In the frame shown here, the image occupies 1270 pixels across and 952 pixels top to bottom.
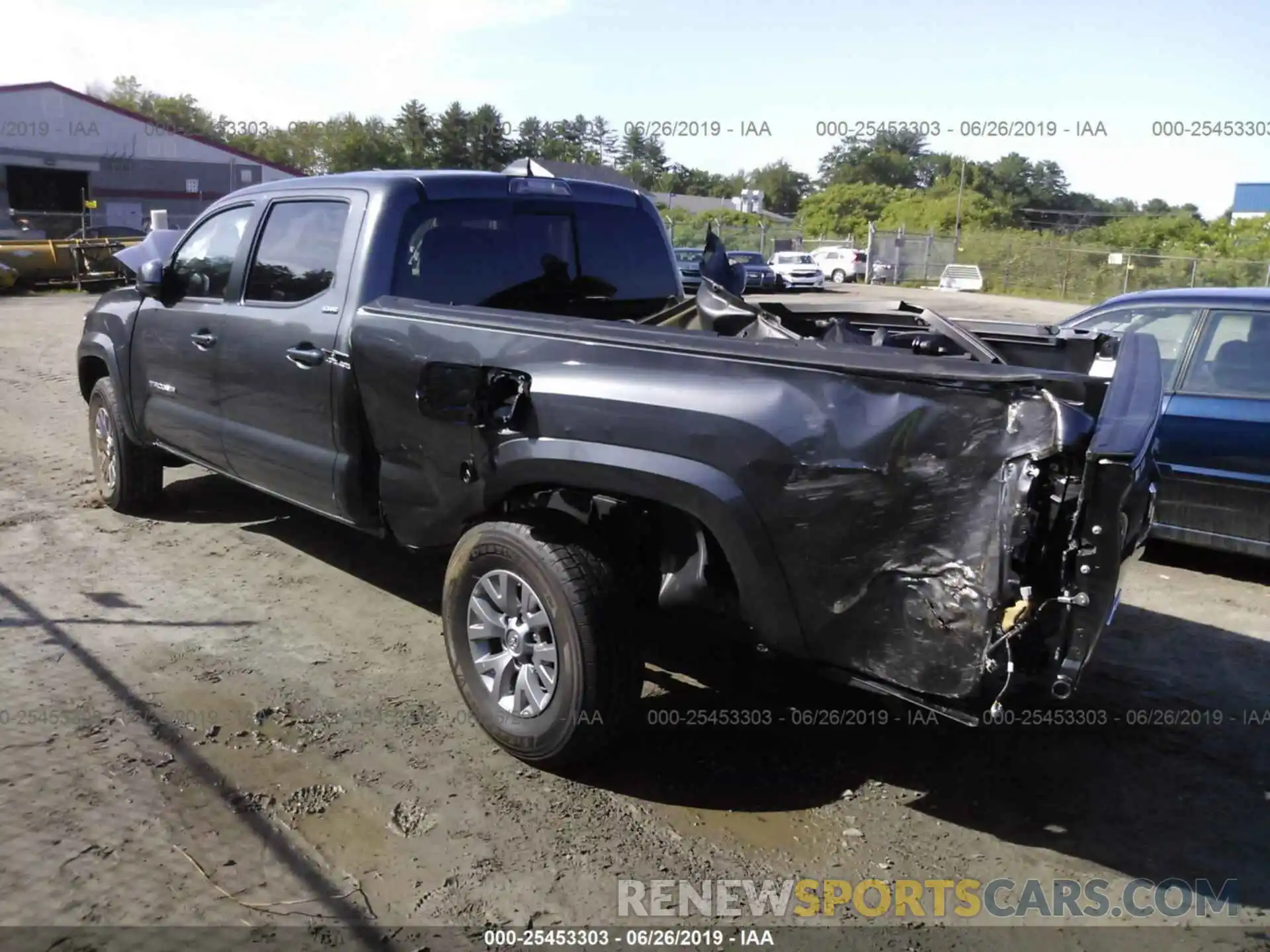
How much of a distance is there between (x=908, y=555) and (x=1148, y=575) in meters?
4.02

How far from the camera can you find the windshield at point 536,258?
443 cm

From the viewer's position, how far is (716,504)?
311cm

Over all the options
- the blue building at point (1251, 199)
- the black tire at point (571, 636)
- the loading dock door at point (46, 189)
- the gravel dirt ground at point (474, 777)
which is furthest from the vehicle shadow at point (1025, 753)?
the blue building at point (1251, 199)

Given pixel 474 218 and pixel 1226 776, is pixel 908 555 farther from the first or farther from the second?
pixel 474 218

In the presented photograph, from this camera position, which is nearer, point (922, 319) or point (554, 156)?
point (922, 319)

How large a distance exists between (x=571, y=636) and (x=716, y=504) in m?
0.71

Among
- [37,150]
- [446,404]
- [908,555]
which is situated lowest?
[908,555]

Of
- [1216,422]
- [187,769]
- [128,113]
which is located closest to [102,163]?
[128,113]

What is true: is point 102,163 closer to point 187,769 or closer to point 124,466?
point 124,466

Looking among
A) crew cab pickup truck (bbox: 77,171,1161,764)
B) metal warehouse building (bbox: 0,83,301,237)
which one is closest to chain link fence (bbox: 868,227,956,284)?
metal warehouse building (bbox: 0,83,301,237)

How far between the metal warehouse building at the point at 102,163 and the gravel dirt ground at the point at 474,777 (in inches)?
1389

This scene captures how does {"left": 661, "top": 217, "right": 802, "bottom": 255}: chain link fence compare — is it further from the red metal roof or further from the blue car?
the blue car

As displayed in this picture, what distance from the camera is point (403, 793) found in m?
3.57

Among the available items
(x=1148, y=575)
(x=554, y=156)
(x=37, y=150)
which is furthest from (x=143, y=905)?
(x=554, y=156)
